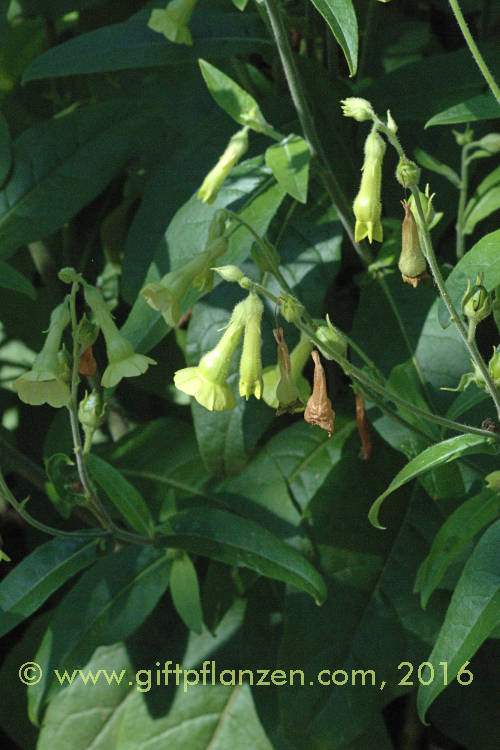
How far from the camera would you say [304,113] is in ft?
4.71

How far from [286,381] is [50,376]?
38cm

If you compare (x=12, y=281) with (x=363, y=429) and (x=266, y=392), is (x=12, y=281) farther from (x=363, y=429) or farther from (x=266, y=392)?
(x=363, y=429)

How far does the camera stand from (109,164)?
1870mm

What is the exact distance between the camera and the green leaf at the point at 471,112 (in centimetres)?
135

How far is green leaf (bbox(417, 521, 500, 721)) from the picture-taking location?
1.14 m

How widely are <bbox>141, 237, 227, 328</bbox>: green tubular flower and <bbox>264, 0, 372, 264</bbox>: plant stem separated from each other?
12.4 inches

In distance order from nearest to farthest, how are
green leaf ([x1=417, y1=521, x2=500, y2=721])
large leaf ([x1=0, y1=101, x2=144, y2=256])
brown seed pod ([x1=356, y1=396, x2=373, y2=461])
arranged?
green leaf ([x1=417, y1=521, x2=500, y2=721]) < brown seed pod ([x1=356, y1=396, x2=373, y2=461]) < large leaf ([x1=0, y1=101, x2=144, y2=256])

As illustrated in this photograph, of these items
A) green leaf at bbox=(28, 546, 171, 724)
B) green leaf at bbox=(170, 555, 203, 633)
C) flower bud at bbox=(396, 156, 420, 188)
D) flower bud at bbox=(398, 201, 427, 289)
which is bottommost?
green leaf at bbox=(170, 555, 203, 633)

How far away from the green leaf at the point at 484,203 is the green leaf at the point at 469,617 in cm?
61

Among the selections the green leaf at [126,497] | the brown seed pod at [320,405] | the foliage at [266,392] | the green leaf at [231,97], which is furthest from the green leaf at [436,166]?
the green leaf at [126,497]

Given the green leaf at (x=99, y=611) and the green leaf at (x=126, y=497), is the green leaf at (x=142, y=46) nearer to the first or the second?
the green leaf at (x=126, y=497)

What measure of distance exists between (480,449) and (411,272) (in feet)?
0.94

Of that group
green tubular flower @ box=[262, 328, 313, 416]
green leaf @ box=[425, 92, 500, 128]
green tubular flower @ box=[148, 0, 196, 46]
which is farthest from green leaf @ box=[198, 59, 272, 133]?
green tubular flower @ box=[262, 328, 313, 416]

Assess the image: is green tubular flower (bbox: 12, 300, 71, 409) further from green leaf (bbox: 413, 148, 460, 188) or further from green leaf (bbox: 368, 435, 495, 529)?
green leaf (bbox: 413, 148, 460, 188)
